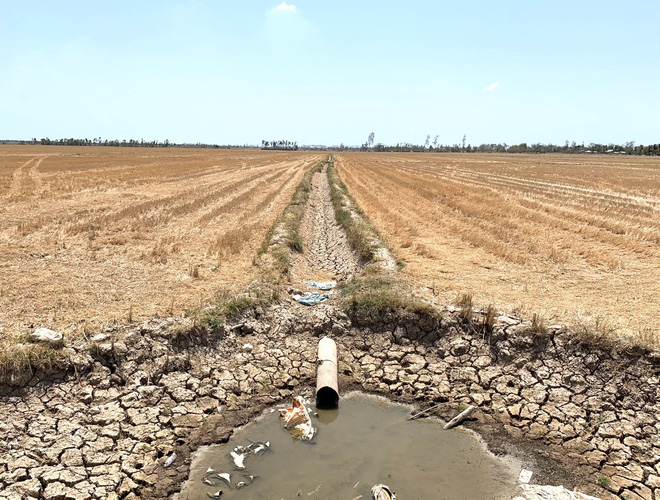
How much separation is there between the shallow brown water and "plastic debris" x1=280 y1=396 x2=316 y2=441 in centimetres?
10

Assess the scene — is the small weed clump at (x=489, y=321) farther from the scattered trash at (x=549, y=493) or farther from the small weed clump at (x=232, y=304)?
the small weed clump at (x=232, y=304)

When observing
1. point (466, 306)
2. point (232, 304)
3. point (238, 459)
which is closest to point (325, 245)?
point (232, 304)

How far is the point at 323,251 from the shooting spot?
16.4m

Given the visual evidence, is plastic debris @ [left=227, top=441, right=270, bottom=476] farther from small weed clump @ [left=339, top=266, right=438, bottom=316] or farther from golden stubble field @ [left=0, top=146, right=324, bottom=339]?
small weed clump @ [left=339, top=266, right=438, bottom=316]

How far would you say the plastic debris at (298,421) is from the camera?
6.68 m

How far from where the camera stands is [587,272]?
11.8 meters

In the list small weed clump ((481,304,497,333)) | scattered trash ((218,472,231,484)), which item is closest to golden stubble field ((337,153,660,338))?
small weed clump ((481,304,497,333))

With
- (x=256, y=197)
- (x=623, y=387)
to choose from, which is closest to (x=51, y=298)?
(x=623, y=387)

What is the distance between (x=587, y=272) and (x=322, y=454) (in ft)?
31.2

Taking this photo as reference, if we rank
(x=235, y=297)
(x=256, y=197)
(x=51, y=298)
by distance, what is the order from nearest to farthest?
(x=51, y=298), (x=235, y=297), (x=256, y=197)

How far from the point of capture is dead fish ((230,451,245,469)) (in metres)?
6.02

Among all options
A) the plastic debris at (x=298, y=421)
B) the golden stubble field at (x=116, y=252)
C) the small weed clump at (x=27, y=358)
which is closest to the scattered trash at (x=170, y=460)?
the plastic debris at (x=298, y=421)

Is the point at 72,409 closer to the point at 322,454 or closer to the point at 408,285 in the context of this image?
the point at 322,454

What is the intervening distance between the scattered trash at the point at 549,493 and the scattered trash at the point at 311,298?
236 inches
